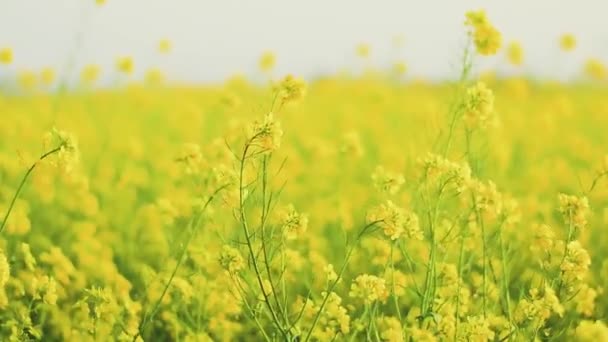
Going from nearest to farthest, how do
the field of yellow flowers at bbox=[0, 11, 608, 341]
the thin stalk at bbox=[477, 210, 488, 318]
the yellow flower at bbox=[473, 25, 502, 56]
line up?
the field of yellow flowers at bbox=[0, 11, 608, 341]
the thin stalk at bbox=[477, 210, 488, 318]
the yellow flower at bbox=[473, 25, 502, 56]

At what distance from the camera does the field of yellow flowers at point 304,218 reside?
260cm

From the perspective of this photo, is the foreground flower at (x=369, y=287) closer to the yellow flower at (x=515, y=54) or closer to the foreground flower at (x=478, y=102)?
the foreground flower at (x=478, y=102)

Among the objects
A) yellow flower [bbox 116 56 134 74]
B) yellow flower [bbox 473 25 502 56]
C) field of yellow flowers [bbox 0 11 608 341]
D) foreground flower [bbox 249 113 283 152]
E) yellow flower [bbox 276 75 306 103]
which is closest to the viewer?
foreground flower [bbox 249 113 283 152]

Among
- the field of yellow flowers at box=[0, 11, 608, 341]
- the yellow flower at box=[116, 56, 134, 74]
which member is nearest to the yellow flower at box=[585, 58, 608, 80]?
the field of yellow flowers at box=[0, 11, 608, 341]

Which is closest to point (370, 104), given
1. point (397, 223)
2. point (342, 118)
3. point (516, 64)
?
point (342, 118)

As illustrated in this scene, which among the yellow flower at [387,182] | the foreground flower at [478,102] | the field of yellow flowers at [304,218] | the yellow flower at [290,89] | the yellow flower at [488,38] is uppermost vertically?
the yellow flower at [488,38]

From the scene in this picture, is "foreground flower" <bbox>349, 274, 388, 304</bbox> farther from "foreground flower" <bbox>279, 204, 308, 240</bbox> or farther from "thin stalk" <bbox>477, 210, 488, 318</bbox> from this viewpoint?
"thin stalk" <bbox>477, 210, 488, 318</bbox>

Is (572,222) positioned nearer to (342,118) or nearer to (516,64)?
(516,64)

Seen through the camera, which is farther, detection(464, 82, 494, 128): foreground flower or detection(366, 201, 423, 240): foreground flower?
detection(464, 82, 494, 128): foreground flower

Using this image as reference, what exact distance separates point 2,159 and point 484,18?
3.49 m

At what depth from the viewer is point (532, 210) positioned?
4.97m

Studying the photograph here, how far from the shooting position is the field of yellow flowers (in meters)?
2.60

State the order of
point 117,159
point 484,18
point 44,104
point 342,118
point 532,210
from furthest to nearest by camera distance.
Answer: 1. point 44,104
2. point 342,118
3. point 117,159
4. point 532,210
5. point 484,18

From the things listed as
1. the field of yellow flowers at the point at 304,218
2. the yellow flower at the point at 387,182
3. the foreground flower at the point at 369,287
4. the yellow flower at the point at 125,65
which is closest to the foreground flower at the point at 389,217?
the field of yellow flowers at the point at 304,218
